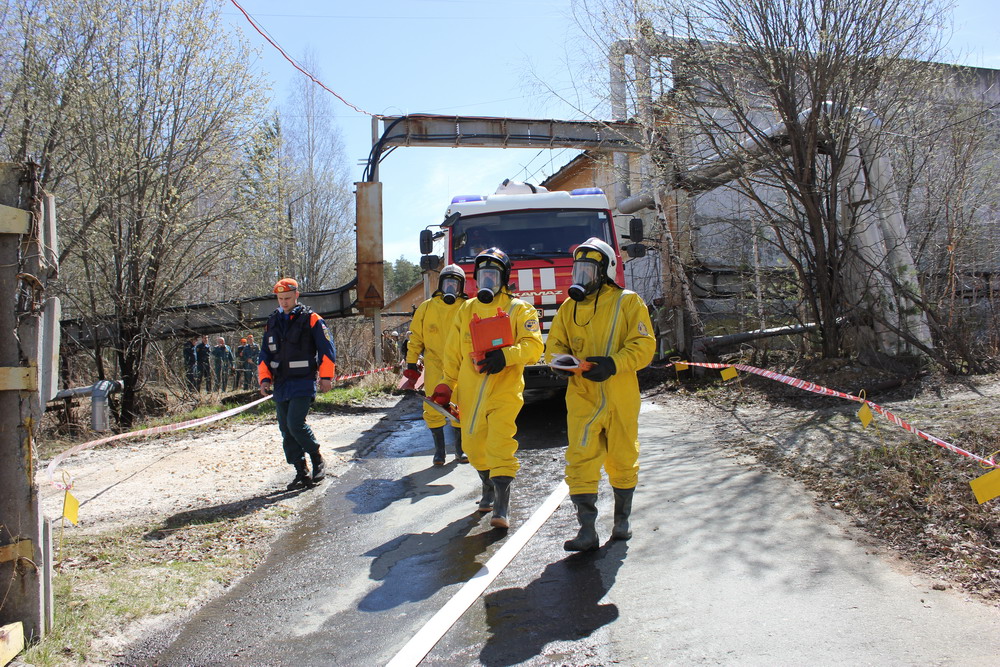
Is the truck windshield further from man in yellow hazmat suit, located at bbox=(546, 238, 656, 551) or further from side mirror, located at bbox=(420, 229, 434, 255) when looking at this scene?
man in yellow hazmat suit, located at bbox=(546, 238, 656, 551)

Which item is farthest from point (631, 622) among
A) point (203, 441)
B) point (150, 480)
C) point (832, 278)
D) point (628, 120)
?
point (628, 120)

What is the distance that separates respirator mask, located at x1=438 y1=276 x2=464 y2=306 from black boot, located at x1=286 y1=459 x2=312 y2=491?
2.05 meters

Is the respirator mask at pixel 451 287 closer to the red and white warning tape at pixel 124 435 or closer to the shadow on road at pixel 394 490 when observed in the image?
the shadow on road at pixel 394 490

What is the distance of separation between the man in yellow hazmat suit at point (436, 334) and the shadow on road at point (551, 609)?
11.1 feet

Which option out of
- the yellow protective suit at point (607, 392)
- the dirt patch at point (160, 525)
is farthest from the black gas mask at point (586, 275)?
the dirt patch at point (160, 525)

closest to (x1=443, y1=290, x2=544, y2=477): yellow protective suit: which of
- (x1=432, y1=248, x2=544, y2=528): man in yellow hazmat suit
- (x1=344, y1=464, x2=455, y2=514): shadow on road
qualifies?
(x1=432, y1=248, x2=544, y2=528): man in yellow hazmat suit

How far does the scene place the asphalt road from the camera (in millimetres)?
3045

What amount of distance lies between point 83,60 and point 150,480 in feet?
26.2

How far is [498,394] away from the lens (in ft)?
16.4

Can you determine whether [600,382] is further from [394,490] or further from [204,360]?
[204,360]

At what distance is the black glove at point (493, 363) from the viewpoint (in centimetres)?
477

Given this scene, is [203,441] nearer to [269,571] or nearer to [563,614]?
[269,571]

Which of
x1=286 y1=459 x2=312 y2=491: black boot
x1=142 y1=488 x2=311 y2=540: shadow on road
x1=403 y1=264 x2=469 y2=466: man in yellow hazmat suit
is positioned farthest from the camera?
x1=403 y1=264 x2=469 y2=466: man in yellow hazmat suit

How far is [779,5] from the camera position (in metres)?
9.12
